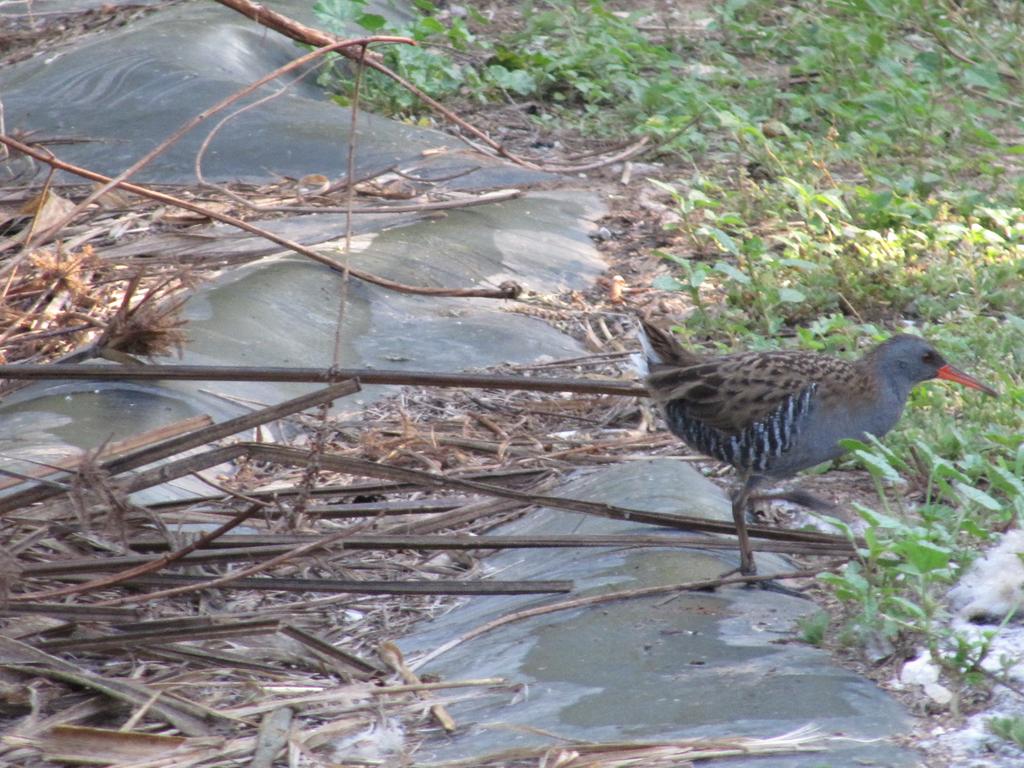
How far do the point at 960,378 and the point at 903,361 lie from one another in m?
0.23

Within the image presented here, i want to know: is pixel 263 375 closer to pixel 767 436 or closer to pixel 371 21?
pixel 767 436

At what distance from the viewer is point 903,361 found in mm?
4309

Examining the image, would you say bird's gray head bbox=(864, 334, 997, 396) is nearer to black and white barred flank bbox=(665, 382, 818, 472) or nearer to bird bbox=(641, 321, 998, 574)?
bird bbox=(641, 321, 998, 574)

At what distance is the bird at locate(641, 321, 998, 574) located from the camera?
4.09 m

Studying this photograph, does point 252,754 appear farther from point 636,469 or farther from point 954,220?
point 954,220

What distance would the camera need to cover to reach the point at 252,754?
2.83 metres

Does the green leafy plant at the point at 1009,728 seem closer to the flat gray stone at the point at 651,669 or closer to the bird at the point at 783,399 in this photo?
the flat gray stone at the point at 651,669

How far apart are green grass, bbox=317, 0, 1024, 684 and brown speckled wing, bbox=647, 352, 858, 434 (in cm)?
31

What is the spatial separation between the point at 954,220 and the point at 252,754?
15.9 ft

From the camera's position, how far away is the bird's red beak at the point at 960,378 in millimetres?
4391

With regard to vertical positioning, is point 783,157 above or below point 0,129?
below

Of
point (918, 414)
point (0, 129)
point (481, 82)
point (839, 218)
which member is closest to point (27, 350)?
point (0, 129)

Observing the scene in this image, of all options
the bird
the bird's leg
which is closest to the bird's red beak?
the bird

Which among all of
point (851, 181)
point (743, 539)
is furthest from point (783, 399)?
point (851, 181)
